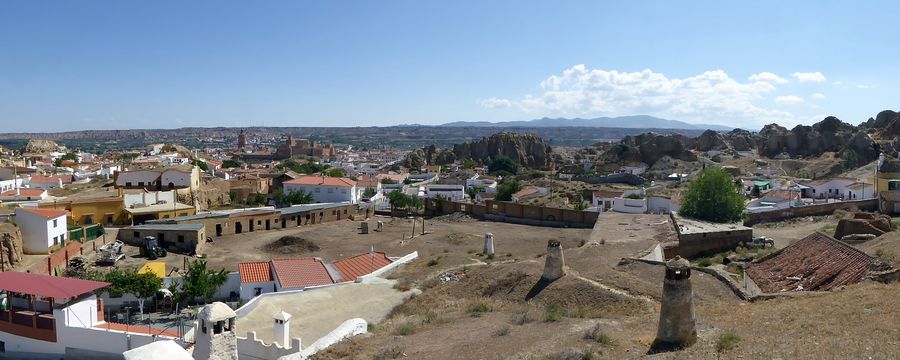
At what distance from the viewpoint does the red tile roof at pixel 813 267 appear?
1672cm

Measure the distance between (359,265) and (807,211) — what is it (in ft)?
86.6

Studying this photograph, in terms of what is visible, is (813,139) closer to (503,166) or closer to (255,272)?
(503,166)

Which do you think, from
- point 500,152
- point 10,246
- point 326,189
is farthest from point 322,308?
point 500,152

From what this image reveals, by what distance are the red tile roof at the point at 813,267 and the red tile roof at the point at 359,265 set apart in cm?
1329

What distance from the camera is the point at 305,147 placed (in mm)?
133750

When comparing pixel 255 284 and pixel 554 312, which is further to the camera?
pixel 255 284

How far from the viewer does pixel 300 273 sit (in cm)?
2336

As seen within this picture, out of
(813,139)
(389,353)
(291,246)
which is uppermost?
(813,139)

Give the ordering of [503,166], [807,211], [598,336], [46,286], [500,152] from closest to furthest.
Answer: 1. [598,336]
2. [46,286]
3. [807,211]
4. [503,166]
5. [500,152]

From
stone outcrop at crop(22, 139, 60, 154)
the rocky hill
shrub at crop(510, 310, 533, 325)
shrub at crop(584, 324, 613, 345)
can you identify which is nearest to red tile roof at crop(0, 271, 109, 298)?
shrub at crop(510, 310, 533, 325)

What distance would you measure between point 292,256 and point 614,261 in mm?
17077

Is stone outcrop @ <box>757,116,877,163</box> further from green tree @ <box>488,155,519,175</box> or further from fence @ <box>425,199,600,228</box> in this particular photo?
fence @ <box>425,199,600,228</box>

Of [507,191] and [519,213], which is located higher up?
[507,191]

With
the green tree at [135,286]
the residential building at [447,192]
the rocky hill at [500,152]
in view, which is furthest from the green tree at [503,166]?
the green tree at [135,286]
